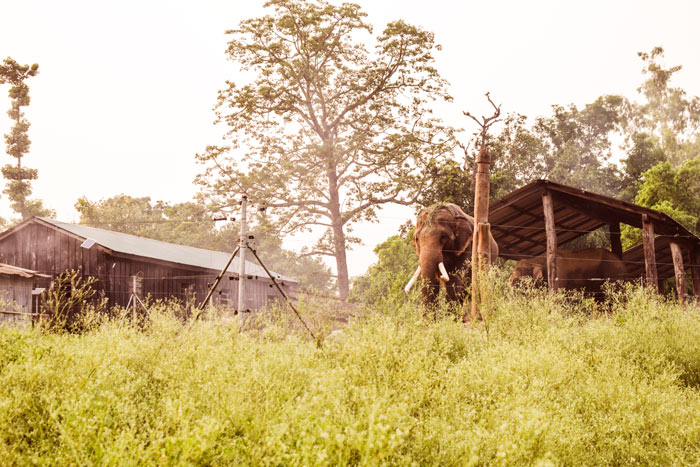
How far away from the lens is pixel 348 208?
29.3m

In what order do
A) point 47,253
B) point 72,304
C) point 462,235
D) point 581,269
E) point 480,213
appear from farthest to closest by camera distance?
point 47,253 → point 581,269 → point 72,304 → point 462,235 → point 480,213

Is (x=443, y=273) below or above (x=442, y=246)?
below

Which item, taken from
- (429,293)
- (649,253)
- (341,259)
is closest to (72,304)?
(429,293)

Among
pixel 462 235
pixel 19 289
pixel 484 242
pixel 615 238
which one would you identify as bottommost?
pixel 19 289

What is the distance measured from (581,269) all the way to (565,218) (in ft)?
6.52

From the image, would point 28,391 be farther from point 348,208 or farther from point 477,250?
point 348,208

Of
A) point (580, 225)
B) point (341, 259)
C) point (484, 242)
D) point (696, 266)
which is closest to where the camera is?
point (484, 242)

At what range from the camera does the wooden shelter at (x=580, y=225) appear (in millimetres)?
14594

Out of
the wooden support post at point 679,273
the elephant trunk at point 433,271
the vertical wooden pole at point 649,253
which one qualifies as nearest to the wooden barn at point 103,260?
the elephant trunk at point 433,271

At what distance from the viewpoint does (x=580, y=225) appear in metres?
19.4

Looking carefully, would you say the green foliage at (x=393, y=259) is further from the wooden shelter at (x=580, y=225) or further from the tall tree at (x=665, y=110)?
the tall tree at (x=665, y=110)

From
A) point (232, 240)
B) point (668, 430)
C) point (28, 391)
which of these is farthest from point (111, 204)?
point (668, 430)

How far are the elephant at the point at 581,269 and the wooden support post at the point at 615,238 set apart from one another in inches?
31.2

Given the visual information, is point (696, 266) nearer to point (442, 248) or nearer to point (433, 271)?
point (442, 248)
